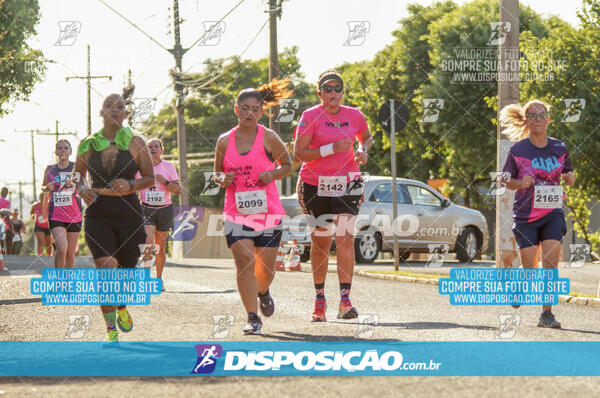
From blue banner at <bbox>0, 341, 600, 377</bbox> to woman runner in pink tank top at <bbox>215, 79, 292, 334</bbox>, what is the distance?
0.66m

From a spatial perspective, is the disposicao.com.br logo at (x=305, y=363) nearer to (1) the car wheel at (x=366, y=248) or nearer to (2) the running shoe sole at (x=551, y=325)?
(2) the running shoe sole at (x=551, y=325)

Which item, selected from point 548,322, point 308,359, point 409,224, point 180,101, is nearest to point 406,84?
point 180,101

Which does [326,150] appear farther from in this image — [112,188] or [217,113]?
[217,113]

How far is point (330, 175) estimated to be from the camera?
27.0 feet

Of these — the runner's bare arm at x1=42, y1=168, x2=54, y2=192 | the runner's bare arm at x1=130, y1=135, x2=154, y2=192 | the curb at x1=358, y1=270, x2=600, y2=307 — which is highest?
the runner's bare arm at x1=130, y1=135, x2=154, y2=192

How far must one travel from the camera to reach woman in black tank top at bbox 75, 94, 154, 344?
6.99 metres

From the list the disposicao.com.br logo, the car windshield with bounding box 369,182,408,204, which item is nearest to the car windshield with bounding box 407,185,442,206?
the car windshield with bounding box 369,182,408,204

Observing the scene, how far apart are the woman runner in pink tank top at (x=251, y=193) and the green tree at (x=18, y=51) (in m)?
21.9

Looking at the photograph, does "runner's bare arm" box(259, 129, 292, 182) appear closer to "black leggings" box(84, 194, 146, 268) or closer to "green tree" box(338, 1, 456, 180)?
"black leggings" box(84, 194, 146, 268)

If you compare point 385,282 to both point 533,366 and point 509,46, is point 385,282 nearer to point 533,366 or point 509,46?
point 509,46

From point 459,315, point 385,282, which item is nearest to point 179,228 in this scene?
point 385,282

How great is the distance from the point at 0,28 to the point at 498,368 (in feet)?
85.6

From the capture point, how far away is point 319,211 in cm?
821

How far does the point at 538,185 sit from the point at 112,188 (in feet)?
12.1
